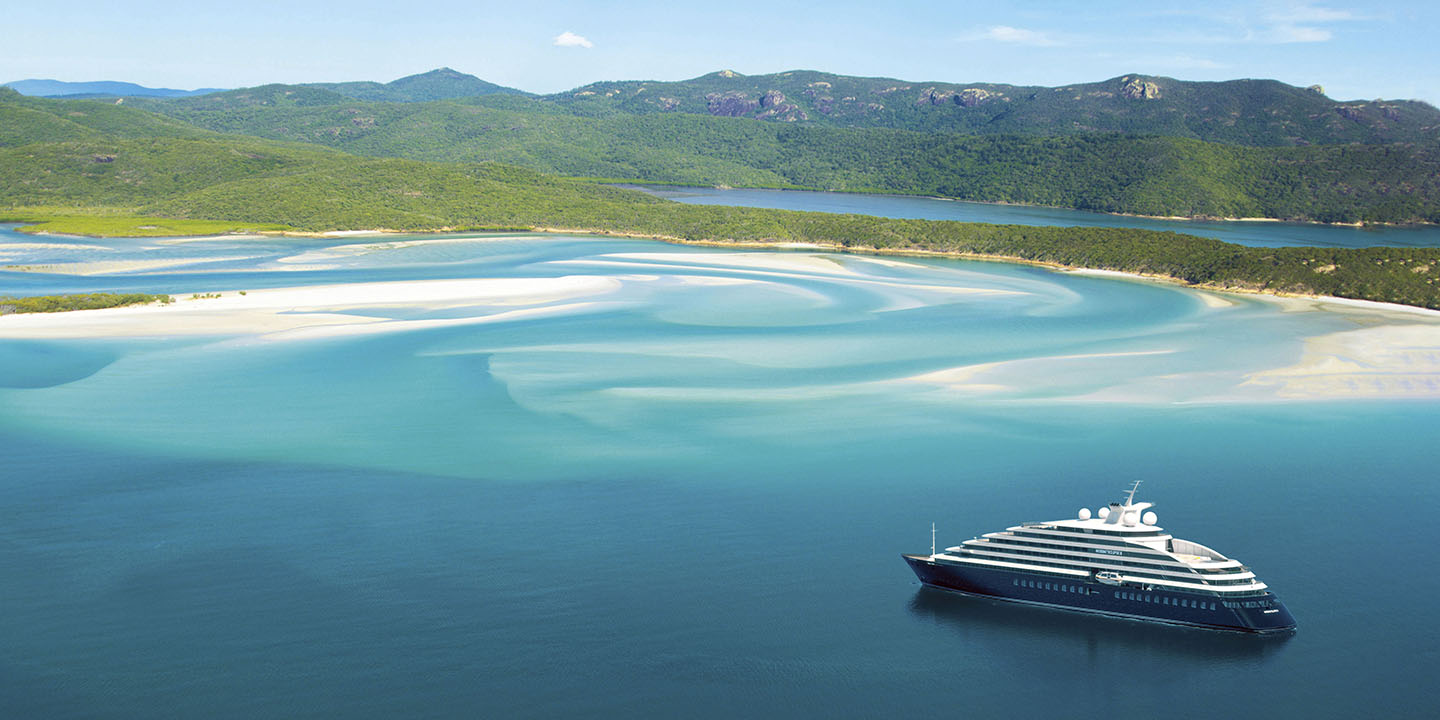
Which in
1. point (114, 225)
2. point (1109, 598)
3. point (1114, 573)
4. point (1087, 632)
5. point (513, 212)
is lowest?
point (1087, 632)

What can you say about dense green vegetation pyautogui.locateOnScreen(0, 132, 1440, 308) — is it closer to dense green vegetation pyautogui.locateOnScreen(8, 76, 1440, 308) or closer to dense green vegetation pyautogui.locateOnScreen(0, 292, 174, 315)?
dense green vegetation pyautogui.locateOnScreen(8, 76, 1440, 308)

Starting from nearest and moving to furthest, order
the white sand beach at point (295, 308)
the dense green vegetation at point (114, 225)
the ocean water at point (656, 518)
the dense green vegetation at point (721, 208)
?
the ocean water at point (656, 518), the white sand beach at point (295, 308), the dense green vegetation at point (721, 208), the dense green vegetation at point (114, 225)

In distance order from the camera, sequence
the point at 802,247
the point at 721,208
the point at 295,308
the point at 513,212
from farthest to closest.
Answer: the point at 721,208
the point at 513,212
the point at 802,247
the point at 295,308

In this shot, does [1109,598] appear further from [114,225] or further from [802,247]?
[114,225]

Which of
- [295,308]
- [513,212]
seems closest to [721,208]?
[513,212]

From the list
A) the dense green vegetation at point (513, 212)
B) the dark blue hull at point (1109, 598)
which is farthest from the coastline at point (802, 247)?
the dark blue hull at point (1109, 598)

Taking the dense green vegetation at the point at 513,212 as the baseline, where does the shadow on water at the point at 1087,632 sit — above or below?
below

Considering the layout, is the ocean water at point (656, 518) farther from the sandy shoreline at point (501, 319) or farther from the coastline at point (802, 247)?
the coastline at point (802, 247)

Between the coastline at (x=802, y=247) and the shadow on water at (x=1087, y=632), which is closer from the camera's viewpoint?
the shadow on water at (x=1087, y=632)

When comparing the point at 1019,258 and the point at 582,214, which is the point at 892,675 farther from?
the point at 582,214
